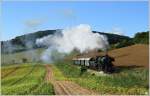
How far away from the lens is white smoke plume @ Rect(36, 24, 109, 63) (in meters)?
8.43

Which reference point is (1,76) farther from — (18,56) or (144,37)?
(144,37)

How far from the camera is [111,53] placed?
8445 mm

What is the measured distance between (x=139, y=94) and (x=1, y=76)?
1.95m

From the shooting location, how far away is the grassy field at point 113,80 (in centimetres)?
825

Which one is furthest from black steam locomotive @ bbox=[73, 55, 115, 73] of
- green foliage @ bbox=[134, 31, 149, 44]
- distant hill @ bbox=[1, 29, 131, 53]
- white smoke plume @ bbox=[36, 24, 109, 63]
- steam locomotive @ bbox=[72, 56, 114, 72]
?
green foliage @ bbox=[134, 31, 149, 44]

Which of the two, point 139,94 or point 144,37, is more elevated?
point 144,37

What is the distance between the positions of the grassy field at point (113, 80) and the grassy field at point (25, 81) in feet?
0.88

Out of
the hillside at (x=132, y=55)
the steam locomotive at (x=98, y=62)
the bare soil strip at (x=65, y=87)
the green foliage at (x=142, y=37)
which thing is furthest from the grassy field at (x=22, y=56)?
the green foliage at (x=142, y=37)

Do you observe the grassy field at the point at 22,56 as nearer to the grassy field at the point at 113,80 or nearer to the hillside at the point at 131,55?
the grassy field at the point at 113,80

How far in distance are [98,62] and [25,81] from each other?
107 centimetres

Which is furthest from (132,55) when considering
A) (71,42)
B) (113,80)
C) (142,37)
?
(71,42)

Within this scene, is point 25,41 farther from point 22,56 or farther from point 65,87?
point 65,87

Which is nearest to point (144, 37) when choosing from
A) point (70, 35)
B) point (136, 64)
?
point (136, 64)

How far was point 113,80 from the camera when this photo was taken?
8.40m
